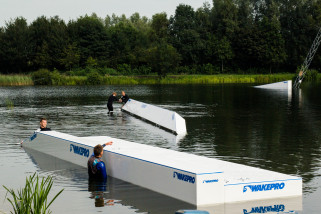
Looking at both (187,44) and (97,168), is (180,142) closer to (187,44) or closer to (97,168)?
(97,168)

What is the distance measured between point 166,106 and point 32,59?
76513mm

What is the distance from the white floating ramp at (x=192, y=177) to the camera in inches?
495

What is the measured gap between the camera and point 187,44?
11725cm

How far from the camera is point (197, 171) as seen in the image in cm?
1263

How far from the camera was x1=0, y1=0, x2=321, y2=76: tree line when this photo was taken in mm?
111312

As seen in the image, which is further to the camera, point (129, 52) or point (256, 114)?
point (129, 52)

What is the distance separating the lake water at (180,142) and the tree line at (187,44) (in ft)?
215

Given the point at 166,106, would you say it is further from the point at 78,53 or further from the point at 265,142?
the point at 78,53

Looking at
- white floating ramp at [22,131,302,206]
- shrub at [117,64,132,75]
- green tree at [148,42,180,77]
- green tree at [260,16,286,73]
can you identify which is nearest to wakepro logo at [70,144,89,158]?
white floating ramp at [22,131,302,206]

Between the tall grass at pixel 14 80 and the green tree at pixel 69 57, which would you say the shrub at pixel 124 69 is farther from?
the tall grass at pixel 14 80

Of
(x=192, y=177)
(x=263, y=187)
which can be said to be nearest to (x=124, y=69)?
(x=263, y=187)

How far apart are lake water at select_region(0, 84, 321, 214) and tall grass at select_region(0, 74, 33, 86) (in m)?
38.4

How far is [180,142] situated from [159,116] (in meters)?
7.67

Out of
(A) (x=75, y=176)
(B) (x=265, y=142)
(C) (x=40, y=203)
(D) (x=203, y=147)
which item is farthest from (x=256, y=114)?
(C) (x=40, y=203)
